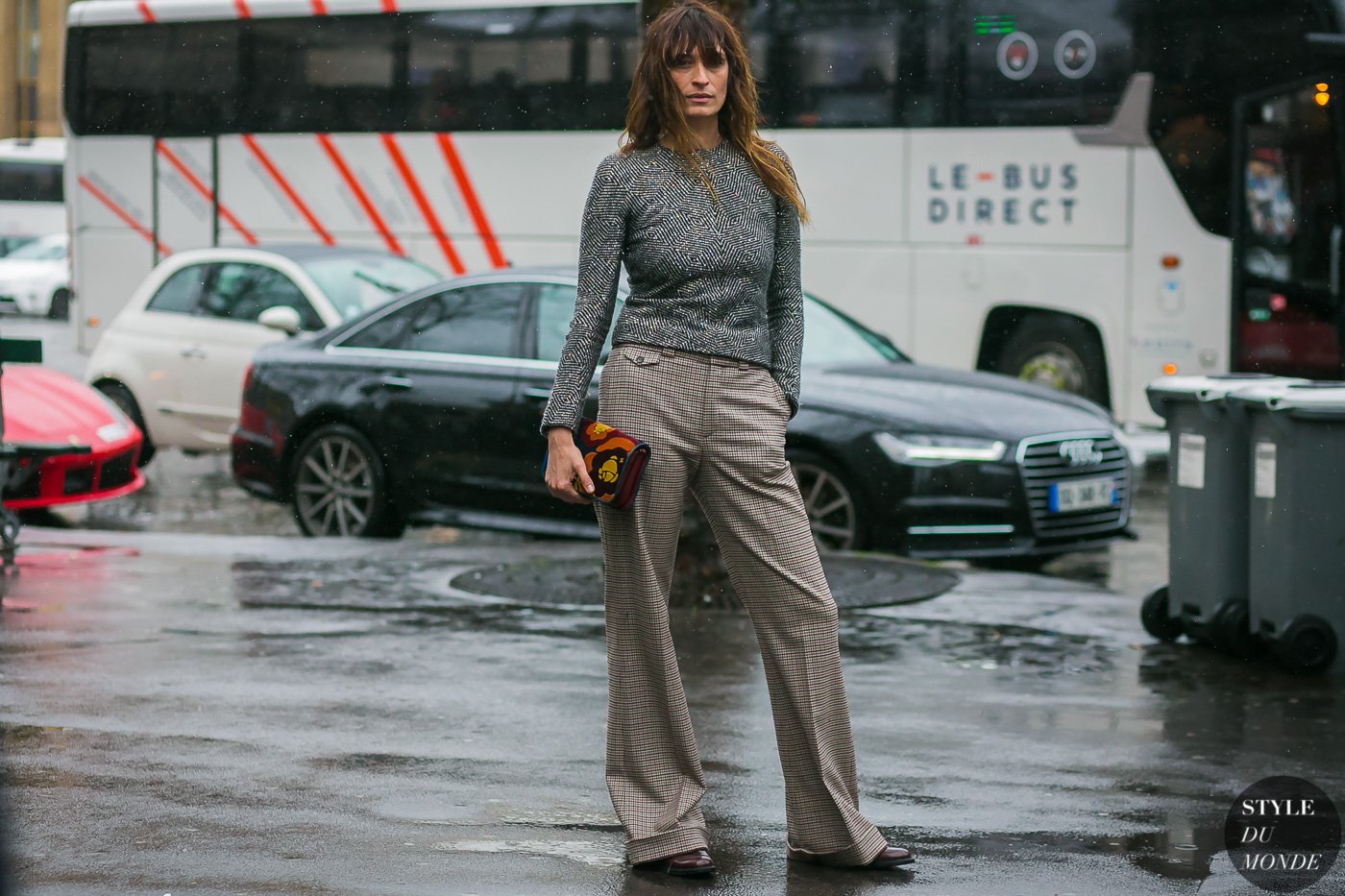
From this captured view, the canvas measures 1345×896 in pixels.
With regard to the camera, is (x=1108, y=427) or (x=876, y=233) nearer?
(x=1108, y=427)

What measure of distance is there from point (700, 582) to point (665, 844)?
4432mm

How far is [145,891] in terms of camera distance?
14.0 ft

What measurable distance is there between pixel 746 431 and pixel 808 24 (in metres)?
12.4

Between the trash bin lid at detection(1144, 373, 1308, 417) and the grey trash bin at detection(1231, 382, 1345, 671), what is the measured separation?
11.3 inches

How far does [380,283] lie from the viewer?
14047 millimetres

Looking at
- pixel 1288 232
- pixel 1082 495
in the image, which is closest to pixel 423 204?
pixel 1288 232

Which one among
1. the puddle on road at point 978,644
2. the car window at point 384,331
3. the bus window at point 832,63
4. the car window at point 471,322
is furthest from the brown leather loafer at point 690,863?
the bus window at point 832,63

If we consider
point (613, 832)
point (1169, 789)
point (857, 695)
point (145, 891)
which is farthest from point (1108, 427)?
point (145, 891)

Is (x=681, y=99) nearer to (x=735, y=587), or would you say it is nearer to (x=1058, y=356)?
(x=735, y=587)

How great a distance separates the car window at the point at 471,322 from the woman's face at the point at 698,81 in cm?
644

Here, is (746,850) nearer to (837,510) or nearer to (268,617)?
(268,617)

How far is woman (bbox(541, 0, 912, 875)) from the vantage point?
14.7 feet

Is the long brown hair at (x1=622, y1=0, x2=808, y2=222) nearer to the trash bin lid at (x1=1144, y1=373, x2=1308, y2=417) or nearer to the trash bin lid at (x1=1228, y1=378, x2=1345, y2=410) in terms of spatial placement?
the trash bin lid at (x1=1228, y1=378, x2=1345, y2=410)

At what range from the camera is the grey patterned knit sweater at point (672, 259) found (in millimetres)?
4457
